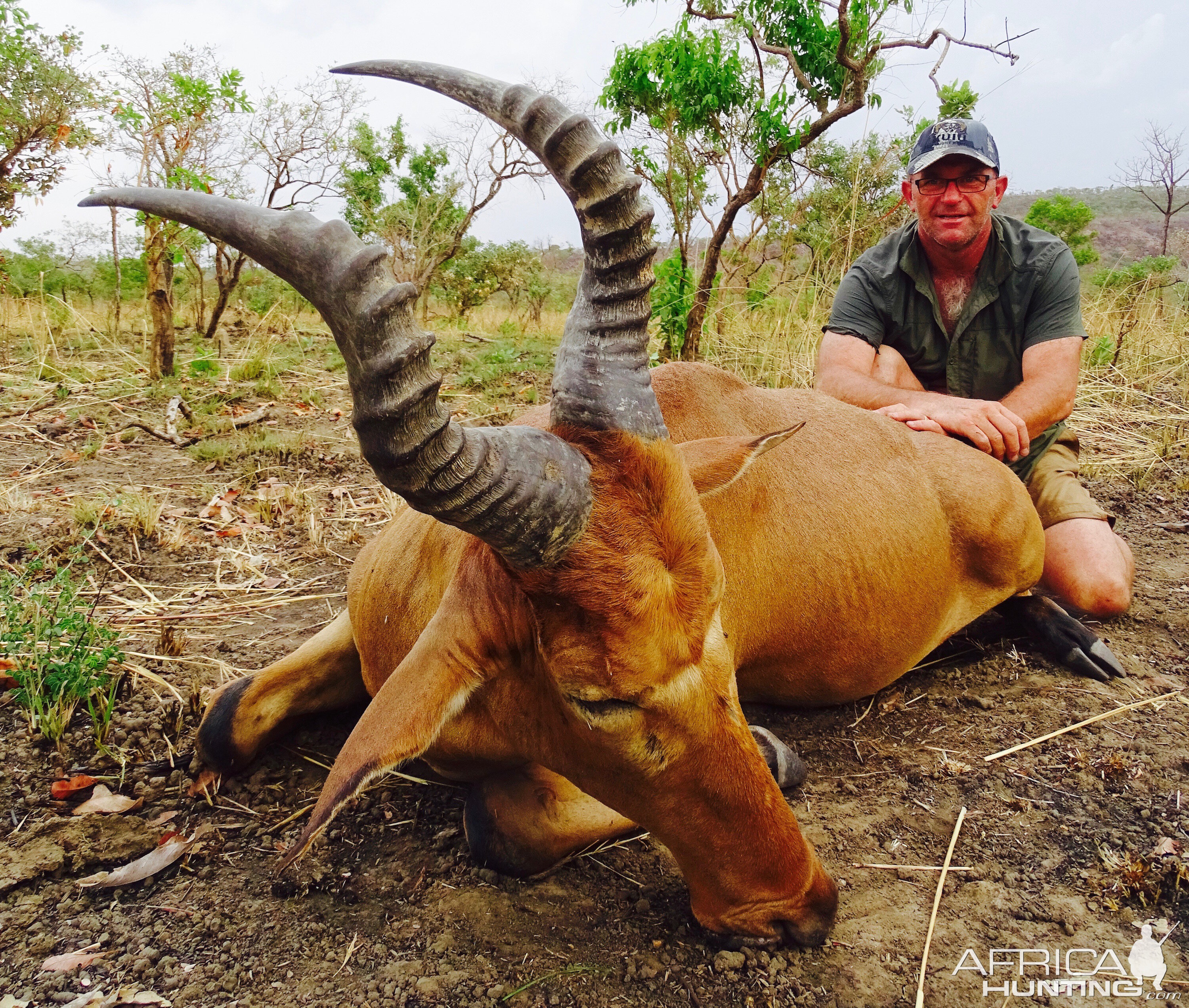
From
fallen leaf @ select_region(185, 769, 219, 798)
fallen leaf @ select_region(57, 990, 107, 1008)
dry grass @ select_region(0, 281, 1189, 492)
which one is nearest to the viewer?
fallen leaf @ select_region(57, 990, 107, 1008)

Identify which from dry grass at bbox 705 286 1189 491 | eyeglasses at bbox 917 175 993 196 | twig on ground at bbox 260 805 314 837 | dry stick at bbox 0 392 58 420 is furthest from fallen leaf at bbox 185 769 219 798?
dry grass at bbox 705 286 1189 491

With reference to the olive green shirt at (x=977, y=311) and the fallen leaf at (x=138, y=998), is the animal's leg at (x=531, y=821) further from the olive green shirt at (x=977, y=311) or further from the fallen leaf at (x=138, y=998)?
the olive green shirt at (x=977, y=311)

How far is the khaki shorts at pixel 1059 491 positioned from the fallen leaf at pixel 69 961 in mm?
4582

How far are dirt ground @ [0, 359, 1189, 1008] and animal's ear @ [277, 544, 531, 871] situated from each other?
531mm

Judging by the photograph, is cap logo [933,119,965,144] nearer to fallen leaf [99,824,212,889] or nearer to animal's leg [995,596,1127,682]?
animal's leg [995,596,1127,682]

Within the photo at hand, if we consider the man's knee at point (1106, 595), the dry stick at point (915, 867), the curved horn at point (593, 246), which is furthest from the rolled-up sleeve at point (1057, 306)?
the curved horn at point (593, 246)

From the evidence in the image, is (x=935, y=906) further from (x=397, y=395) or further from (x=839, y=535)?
(x=397, y=395)

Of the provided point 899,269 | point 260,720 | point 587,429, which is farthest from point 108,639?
point 899,269

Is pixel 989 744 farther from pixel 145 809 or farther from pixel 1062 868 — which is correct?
pixel 145 809

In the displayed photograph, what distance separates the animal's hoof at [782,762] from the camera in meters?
2.97

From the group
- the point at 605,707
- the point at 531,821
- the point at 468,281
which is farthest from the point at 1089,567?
the point at 468,281

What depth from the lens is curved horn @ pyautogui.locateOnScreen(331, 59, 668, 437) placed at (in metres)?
1.91

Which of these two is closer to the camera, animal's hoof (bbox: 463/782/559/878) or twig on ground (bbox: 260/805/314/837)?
animal's hoof (bbox: 463/782/559/878)

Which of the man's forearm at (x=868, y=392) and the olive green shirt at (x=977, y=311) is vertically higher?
the olive green shirt at (x=977, y=311)
